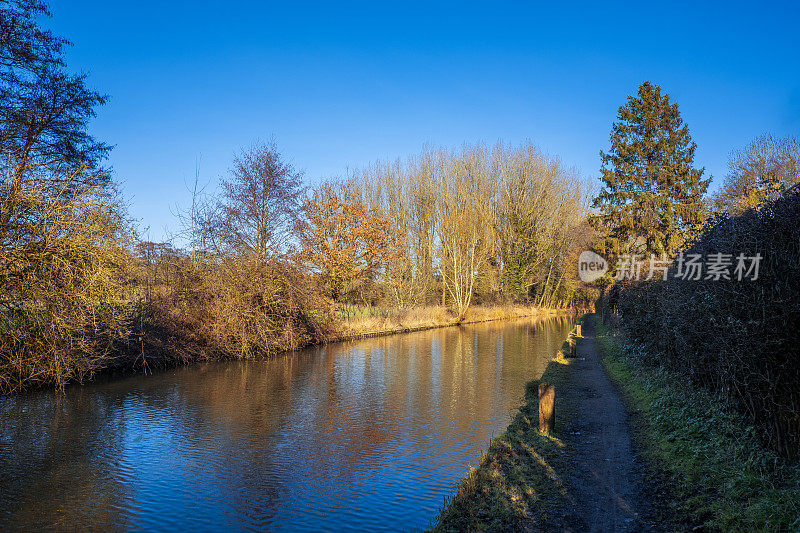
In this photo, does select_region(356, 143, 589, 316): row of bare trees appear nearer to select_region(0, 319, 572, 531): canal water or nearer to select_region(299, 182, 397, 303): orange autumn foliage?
select_region(299, 182, 397, 303): orange autumn foliage

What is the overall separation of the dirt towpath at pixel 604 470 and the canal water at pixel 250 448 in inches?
60.9

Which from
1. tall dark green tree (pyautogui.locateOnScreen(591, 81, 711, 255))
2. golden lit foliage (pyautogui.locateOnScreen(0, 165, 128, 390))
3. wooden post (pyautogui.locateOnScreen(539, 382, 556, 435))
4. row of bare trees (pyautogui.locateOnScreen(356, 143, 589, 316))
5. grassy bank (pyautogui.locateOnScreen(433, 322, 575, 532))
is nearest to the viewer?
grassy bank (pyautogui.locateOnScreen(433, 322, 575, 532))

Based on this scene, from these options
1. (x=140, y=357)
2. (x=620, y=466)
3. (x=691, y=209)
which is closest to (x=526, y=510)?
(x=620, y=466)

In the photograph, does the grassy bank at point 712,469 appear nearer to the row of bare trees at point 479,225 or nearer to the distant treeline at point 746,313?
the distant treeline at point 746,313

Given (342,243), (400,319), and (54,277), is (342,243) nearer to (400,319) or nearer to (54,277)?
(400,319)

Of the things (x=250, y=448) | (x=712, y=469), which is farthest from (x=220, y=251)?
(x=712, y=469)

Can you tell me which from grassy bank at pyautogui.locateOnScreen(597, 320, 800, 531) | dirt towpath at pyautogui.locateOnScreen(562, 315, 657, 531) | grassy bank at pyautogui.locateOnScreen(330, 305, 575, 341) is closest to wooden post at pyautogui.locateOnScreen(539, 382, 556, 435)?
dirt towpath at pyautogui.locateOnScreen(562, 315, 657, 531)

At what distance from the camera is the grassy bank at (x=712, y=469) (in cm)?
458

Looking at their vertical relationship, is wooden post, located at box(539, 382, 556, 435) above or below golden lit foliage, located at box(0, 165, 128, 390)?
below

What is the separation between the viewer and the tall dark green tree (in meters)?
23.9

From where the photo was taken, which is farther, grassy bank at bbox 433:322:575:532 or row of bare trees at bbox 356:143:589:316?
row of bare trees at bbox 356:143:589:316

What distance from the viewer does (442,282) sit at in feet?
127

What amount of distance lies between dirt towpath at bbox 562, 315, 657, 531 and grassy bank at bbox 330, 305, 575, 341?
15516 mm

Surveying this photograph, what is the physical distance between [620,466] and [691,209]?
68.6 feet
